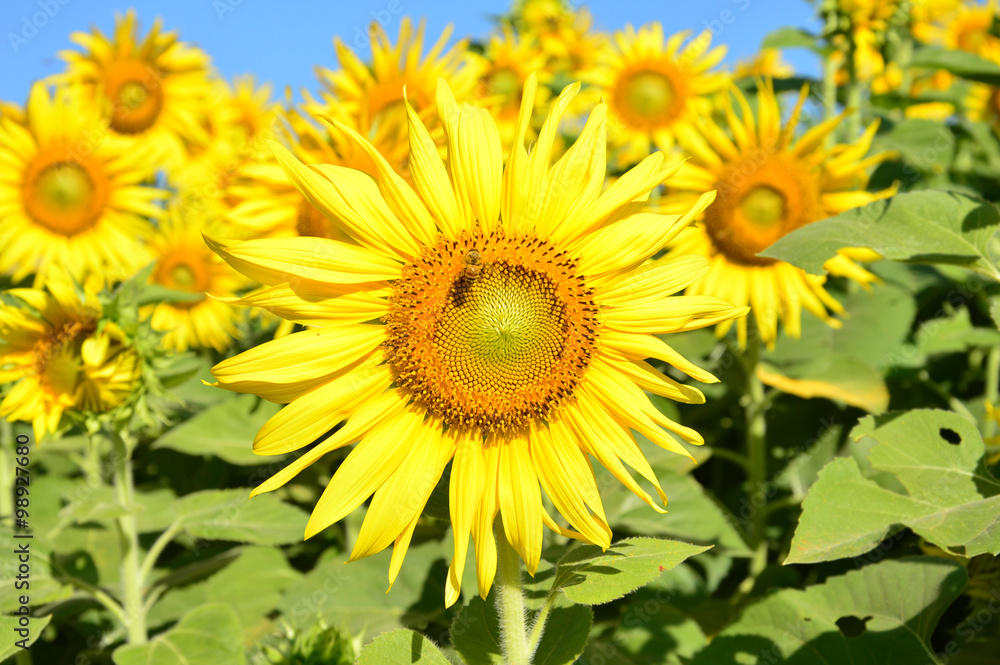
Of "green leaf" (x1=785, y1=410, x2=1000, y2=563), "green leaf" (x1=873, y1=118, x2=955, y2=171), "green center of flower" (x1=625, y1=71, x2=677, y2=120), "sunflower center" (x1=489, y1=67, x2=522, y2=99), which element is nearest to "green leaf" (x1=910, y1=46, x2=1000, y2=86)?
"green leaf" (x1=873, y1=118, x2=955, y2=171)

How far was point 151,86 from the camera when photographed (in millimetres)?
4863

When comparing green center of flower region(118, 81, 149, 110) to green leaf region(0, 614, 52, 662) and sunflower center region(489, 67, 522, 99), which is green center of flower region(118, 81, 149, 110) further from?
green leaf region(0, 614, 52, 662)

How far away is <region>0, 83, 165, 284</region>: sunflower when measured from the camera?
148 inches

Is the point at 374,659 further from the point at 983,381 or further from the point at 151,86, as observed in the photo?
the point at 151,86

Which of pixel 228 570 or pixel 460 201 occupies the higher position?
pixel 460 201

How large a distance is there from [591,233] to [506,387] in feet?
1.16

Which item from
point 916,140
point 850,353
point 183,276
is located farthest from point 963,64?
point 183,276

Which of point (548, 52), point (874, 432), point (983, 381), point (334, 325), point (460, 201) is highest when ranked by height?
point (548, 52)

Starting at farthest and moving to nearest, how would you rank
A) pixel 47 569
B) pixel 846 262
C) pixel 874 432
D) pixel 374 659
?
pixel 846 262
pixel 47 569
pixel 874 432
pixel 374 659

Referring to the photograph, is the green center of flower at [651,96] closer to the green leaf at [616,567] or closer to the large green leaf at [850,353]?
the large green leaf at [850,353]

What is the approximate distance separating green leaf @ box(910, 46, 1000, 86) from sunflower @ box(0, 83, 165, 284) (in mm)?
3600

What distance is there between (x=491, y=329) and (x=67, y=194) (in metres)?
3.13

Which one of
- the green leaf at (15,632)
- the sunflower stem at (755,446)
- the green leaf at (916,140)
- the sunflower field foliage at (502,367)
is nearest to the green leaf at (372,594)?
the sunflower field foliage at (502,367)

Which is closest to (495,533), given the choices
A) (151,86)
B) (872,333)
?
(872,333)
